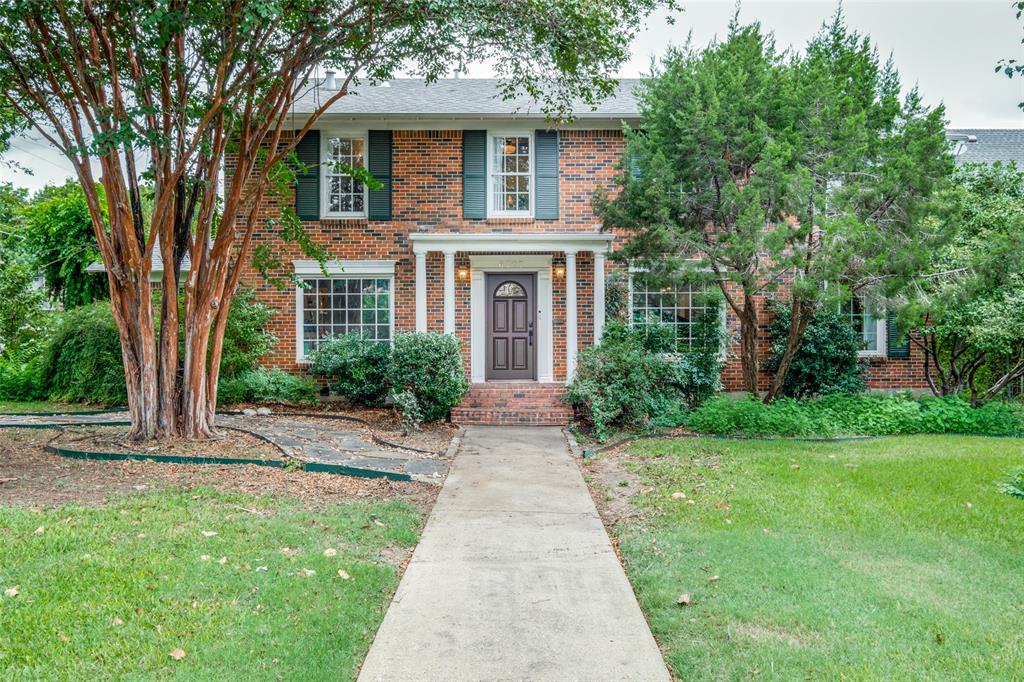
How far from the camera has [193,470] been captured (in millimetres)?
6598

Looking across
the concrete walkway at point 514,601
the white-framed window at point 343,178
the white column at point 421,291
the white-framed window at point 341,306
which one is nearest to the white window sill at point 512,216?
the white column at point 421,291

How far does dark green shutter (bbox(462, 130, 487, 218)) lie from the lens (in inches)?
473

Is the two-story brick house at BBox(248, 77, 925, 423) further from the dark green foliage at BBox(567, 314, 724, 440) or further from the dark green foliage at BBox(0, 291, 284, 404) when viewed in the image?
the dark green foliage at BBox(567, 314, 724, 440)

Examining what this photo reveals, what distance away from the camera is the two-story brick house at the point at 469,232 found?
1196 cm

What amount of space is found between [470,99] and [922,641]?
11.9m

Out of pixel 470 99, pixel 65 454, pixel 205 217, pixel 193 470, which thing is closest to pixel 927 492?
pixel 193 470

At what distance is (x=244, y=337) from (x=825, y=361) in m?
10.2

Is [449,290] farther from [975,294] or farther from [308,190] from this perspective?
[975,294]

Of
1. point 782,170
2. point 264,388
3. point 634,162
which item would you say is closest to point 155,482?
point 264,388

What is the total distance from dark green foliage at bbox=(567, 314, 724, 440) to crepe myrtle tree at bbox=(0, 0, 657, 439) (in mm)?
3789

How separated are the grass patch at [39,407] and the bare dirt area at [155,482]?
4.44 m

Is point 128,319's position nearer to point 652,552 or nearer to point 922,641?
point 652,552

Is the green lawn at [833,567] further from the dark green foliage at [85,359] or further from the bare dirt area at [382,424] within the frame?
the dark green foliage at [85,359]

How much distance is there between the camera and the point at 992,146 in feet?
51.0
